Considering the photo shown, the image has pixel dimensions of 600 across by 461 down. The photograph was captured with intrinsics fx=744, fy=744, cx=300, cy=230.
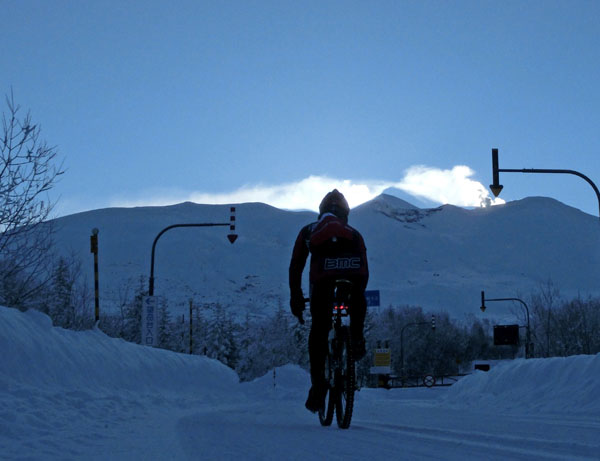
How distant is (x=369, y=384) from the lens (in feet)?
356

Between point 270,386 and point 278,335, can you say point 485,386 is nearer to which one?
point 270,386

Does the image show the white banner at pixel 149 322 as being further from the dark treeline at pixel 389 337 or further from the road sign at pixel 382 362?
the road sign at pixel 382 362

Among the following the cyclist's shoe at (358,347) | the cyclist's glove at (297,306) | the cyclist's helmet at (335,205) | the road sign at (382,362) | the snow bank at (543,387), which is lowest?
the road sign at (382,362)

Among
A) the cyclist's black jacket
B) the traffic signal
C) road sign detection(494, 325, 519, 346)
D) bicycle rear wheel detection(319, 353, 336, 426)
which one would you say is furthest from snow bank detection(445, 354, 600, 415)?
road sign detection(494, 325, 519, 346)

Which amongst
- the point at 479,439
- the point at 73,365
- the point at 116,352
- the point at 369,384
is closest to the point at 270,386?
the point at 116,352

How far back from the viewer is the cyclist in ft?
20.7

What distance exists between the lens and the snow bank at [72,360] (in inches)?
319

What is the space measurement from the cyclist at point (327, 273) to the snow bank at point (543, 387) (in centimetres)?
447

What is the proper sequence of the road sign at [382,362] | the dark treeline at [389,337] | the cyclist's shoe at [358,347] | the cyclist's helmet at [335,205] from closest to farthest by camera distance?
the cyclist's shoe at [358,347]
the cyclist's helmet at [335,205]
the road sign at [382,362]
the dark treeline at [389,337]

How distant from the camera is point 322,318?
21.3ft

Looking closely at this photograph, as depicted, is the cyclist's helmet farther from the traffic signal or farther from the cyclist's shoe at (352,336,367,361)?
the traffic signal

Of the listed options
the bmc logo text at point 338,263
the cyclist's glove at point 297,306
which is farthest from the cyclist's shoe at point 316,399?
the bmc logo text at point 338,263

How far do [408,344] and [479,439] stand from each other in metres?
115

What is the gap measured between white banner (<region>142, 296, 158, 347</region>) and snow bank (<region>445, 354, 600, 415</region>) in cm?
1378
